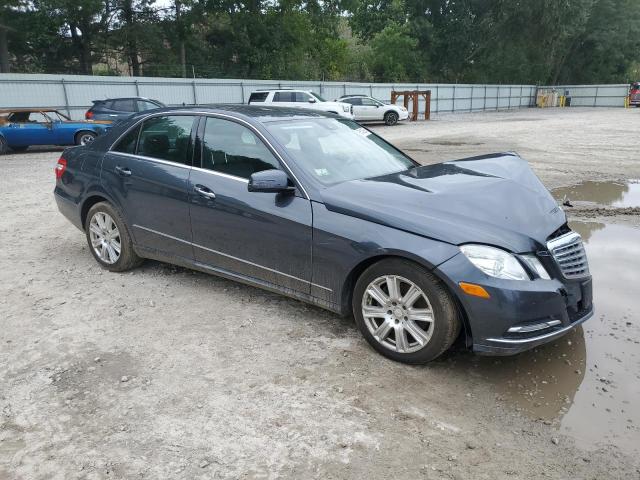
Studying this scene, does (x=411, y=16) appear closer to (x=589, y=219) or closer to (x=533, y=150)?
(x=533, y=150)

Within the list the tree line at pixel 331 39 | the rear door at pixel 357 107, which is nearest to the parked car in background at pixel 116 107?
the rear door at pixel 357 107

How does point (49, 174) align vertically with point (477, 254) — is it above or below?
below

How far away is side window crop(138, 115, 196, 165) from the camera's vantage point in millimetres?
4633

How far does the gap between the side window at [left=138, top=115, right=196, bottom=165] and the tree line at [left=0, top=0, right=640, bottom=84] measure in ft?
100

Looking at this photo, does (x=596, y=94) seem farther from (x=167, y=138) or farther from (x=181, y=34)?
(x=167, y=138)

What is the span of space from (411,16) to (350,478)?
58399mm

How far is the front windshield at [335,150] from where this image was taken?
13.4 ft

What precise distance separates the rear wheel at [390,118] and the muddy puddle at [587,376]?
76.8 ft

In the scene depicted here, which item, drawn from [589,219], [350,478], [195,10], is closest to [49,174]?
[589,219]

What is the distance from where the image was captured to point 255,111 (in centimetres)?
460

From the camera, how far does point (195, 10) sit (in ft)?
119

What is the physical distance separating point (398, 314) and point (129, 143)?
10.4 feet

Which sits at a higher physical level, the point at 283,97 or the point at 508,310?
the point at 283,97

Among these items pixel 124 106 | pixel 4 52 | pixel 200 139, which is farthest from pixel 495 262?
pixel 4 52
